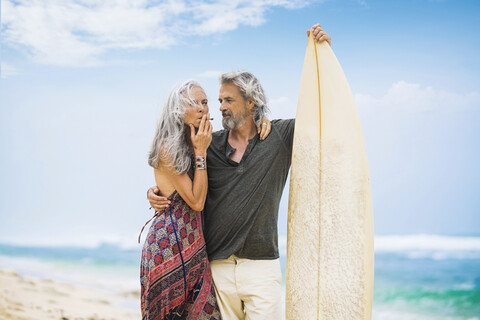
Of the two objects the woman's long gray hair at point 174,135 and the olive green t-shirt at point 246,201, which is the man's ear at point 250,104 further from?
the woman's long gray hair at point 174,135

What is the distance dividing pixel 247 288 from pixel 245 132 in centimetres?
82

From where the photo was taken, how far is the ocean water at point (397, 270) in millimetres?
9773

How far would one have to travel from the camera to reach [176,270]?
8.01ft

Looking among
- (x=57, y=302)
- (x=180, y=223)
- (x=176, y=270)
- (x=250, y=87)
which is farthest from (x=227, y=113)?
(x=57, y=302)

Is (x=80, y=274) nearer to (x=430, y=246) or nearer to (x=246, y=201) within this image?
(x=430, y=246)

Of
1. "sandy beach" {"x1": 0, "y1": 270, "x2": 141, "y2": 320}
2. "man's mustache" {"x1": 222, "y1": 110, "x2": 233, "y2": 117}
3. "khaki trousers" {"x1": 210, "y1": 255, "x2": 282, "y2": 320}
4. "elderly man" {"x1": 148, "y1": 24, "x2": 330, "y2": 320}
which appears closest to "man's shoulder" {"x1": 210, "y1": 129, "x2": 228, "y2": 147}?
"elderly man" {"x1": 148, "y1": 24, "x2": 330, "y2": 320}

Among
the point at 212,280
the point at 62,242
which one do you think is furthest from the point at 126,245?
the point at 212,280

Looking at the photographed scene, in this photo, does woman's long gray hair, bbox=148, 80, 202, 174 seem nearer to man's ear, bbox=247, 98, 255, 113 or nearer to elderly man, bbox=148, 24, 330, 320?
elderly man, bbox=148, 24, 330, 320

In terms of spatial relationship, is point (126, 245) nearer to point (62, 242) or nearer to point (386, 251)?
point (62, 242)

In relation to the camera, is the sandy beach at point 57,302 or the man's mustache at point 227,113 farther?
the sandy beach at point 57,302

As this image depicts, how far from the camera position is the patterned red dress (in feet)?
8.00

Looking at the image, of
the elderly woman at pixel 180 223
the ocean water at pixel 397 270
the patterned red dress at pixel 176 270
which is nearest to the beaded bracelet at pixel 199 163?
the elderly woman at pixel 180 223

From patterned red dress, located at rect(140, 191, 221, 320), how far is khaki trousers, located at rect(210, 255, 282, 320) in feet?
0.28

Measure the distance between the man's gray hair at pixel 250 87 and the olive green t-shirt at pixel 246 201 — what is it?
0.16 metres
